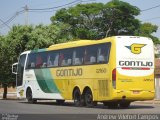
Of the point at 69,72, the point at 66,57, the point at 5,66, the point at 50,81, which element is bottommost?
the point at 50,81

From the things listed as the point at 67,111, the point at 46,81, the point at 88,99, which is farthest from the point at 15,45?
the point at 67,111

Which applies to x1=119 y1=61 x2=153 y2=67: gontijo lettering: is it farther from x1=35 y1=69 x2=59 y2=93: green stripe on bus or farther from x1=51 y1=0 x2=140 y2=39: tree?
x1=51 y1=0 x2=140 y2=39: tree

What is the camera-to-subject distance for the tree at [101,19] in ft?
214

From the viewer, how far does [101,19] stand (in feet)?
219

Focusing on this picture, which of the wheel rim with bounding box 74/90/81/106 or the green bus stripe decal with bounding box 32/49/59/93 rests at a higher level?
the green bus stripe decal with bounding box 32/49/59/93

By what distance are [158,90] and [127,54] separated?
12.2 metres

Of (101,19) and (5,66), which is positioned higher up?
(101,19)

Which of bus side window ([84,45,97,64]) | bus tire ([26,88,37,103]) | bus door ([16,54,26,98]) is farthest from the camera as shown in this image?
bus door ([16,54,26,98])

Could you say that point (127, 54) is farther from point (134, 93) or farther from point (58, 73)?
point (58, 73)

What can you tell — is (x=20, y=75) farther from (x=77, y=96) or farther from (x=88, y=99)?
(x=88, y=99)

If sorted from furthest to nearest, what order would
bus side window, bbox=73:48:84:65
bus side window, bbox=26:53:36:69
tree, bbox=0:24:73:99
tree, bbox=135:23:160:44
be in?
tree, bbox=135:23:160:44 < tree, bbox=0:24:73:99 < bus side window, bbox=26:53:36:69 < bus side window, bbox=73:48:84:65

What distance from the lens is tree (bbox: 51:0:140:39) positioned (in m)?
65.4

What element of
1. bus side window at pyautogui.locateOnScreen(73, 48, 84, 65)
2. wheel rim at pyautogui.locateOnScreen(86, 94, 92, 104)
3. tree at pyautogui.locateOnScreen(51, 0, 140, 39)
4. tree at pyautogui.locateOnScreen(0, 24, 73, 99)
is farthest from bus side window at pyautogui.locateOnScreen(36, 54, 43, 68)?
tree at pyautogui.locateOnScreen(51, 0, 140, 39)

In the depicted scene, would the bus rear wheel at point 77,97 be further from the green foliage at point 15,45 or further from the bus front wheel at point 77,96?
the green foliage at point 15,45
